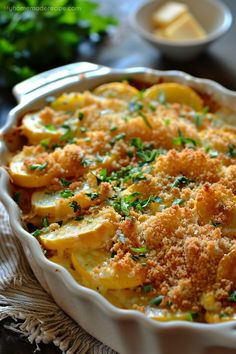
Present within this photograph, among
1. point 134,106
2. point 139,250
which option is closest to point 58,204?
point 139,250

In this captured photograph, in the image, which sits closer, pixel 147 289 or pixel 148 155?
pixel 147 289

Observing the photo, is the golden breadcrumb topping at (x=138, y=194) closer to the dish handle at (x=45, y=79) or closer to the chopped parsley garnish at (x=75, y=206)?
the chopped parsley garnish at (x=75, y=206)

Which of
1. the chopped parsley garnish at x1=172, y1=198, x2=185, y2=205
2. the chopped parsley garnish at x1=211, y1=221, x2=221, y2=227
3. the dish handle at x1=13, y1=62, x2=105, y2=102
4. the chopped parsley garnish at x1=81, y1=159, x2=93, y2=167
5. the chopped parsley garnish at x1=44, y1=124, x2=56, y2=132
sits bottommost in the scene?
the chopped parsley garnish at x1=211, y1=221, x2=221, y2=227

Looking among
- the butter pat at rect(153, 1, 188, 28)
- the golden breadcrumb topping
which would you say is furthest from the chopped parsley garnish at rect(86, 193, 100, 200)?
the butter pat at rect(153, 1, 188, 28)

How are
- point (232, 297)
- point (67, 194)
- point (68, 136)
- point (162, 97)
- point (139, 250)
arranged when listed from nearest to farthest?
point (232, 297) → point (139, 250) → point (67, 194) → point (68, 136) → point (162, 97)

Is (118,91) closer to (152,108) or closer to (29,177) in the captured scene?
(152,108)

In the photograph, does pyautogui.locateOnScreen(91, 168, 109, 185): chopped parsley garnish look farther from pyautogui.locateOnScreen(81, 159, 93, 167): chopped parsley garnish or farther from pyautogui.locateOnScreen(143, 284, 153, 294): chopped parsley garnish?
pyautogui.locateOnScreen(143, 284, 153, 294): chopped parsley garnish

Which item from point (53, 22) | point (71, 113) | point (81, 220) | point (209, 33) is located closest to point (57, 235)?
point (81, 220)
